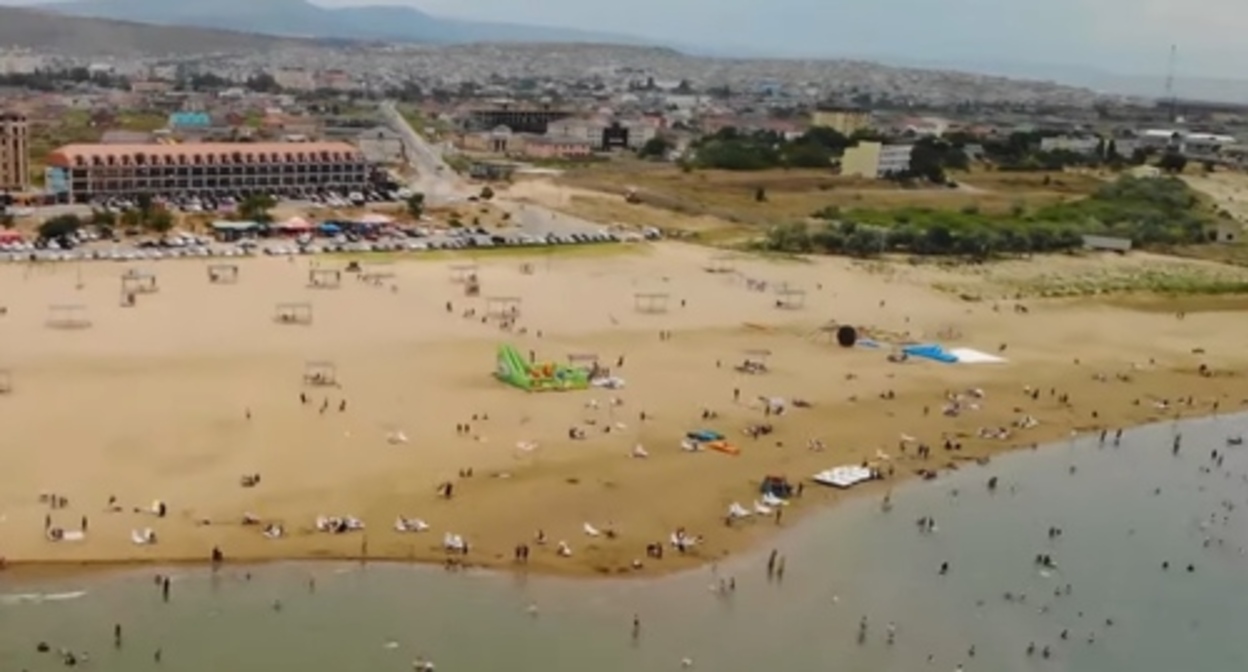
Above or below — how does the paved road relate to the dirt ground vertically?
below

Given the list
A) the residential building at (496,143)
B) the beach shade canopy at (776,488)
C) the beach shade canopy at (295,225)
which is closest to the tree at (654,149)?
the residential building at (496,143)

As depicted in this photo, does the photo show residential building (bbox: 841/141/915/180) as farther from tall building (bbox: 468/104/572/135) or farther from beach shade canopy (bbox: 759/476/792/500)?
beach shade canopy (bbox: 759/476/792/500)

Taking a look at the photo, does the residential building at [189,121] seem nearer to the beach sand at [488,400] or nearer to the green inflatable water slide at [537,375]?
the beach sand at [488,400]

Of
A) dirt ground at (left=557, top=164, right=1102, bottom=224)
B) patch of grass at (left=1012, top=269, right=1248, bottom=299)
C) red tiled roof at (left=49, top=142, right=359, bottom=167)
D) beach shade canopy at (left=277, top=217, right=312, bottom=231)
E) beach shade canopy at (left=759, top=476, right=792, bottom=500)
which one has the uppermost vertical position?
red tiled roof at (left=49, top=142, right=359, bottom=167)

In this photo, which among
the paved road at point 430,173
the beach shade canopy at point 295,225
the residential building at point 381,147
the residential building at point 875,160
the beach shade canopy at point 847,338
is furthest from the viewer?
the residential building at point 875,160

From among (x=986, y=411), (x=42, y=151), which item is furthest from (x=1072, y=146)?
(x=986, y=411)

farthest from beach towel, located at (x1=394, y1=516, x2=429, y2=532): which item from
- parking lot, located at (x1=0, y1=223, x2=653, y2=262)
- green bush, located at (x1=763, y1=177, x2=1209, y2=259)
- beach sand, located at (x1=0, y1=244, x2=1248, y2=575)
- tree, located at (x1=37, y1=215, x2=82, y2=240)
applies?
green bush, located at (x1=763, y1=177, x2=1209, y2=259)
